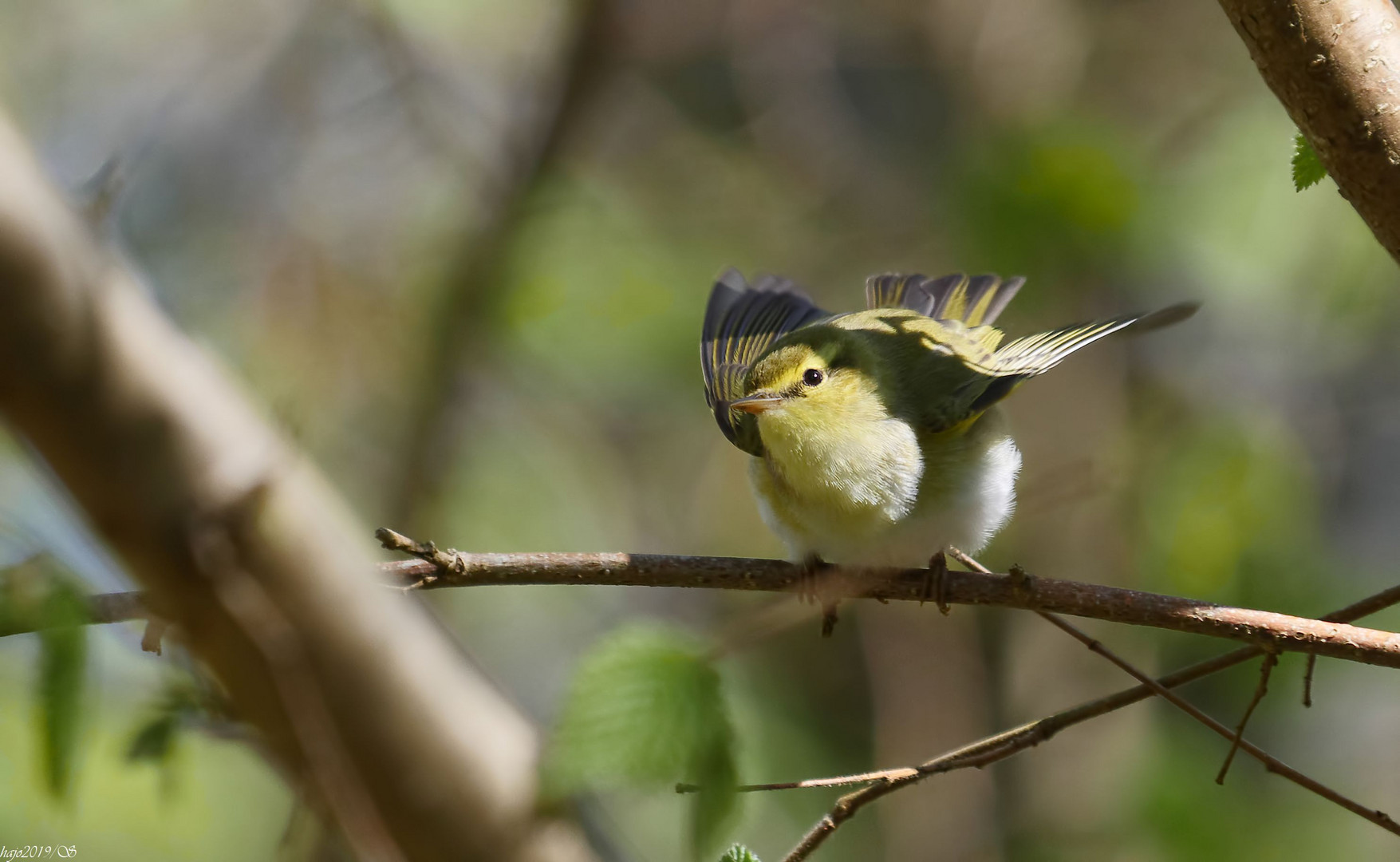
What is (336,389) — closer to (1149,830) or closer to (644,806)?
(644,806)

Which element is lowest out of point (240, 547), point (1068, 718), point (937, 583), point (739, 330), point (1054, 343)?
point (1068, 718)

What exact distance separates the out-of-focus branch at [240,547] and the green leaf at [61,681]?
8.4 inches

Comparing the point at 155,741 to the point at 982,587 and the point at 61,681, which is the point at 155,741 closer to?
the point at 61,681

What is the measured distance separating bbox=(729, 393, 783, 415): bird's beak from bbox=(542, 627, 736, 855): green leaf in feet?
3.55

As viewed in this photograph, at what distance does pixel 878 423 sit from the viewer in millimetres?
2828

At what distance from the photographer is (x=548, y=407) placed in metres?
5.65

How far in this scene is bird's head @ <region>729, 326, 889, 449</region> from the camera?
2.73 metres

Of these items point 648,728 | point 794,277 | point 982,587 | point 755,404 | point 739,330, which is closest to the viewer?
point 648,728

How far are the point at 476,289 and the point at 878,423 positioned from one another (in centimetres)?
196

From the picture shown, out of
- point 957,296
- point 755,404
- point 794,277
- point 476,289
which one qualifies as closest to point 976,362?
point 957,296

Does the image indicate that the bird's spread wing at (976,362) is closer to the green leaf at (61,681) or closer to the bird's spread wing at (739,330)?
the bird's spread wing at (739,330)

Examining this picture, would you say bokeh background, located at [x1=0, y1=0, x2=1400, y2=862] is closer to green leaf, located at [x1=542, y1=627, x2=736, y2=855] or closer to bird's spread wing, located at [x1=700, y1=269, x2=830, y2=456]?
bird's spread wing, located at [x1=700, y1=269, x2=830, y2=456]

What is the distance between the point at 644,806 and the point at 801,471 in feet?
8.93

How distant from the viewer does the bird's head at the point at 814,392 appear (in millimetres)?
2727
